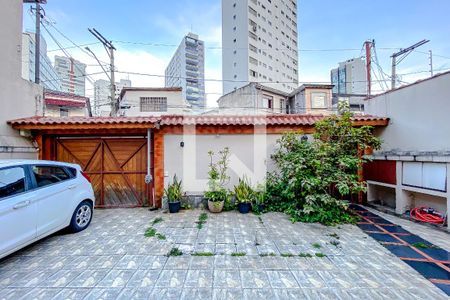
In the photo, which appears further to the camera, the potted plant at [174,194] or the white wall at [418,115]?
the potted plant at [174,194]

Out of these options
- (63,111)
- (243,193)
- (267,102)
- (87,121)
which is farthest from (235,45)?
(243,193)

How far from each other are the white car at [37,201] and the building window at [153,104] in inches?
563

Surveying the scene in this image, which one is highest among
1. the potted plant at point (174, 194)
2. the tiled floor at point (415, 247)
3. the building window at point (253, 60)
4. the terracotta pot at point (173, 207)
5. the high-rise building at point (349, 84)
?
the building window at point (253, 60)

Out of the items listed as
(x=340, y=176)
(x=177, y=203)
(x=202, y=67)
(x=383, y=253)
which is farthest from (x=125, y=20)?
(x=202, y=67)

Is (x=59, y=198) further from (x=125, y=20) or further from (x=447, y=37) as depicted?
(x=447, y=37)

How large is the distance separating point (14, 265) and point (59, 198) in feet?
3.97

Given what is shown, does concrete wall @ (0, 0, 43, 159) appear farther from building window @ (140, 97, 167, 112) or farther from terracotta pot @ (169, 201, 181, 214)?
building window @ (140, 97, 167, 112)

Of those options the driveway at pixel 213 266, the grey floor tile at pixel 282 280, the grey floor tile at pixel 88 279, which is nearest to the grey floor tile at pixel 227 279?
the driveway at pixel 213 266

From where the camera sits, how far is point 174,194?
257 inches

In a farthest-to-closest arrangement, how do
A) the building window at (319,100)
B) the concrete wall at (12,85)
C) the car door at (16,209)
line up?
the building window at (319,100) < the concrete wall at (12,85) < the car door at (16,209)

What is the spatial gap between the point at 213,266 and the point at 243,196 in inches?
125

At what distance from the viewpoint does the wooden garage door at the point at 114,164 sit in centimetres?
707

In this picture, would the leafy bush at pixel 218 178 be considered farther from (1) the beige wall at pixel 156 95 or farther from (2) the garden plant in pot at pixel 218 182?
(1) the beige wall at pixel 156 95

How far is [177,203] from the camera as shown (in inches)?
252
